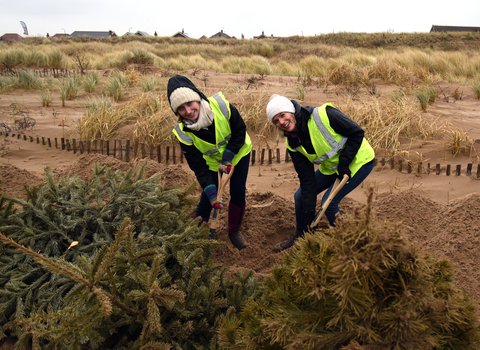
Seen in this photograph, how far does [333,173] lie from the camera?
→ 324 centimetres

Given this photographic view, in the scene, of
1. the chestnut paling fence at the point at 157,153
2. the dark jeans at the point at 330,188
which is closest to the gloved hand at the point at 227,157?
the dark jeans at the point at 330,188

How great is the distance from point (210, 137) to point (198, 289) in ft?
5.11

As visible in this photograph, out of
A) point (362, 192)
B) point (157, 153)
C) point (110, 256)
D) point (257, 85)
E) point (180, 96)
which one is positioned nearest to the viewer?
point (110, 256)

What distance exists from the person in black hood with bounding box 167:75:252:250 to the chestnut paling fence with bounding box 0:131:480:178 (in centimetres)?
214

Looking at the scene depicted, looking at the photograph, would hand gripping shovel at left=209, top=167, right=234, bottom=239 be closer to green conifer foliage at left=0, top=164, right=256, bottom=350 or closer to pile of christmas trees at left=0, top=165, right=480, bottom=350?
green conifer foliage at left=0, top=164, right=256, bottom=350

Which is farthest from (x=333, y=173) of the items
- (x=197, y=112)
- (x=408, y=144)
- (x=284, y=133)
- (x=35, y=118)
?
(x=35, y=118)

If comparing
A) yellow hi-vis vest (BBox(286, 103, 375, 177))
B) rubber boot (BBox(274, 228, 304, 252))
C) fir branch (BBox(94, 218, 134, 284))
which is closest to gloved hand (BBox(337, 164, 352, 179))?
yellow hi-vis vest (BBox(286, 103, 375, 177))

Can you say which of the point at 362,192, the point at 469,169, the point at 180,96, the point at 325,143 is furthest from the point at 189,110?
the point at 469,169

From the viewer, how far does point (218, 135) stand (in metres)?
3.13

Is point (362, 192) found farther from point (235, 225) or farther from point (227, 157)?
point (227, 157)

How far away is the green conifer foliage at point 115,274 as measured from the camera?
1.55 m

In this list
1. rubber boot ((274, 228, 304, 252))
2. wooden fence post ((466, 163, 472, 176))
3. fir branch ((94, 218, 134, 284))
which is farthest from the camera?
wooden fence post ((466, 163, 472, 176))

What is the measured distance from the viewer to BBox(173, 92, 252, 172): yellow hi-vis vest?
3.11 metres

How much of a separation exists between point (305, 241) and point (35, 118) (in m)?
8.27
